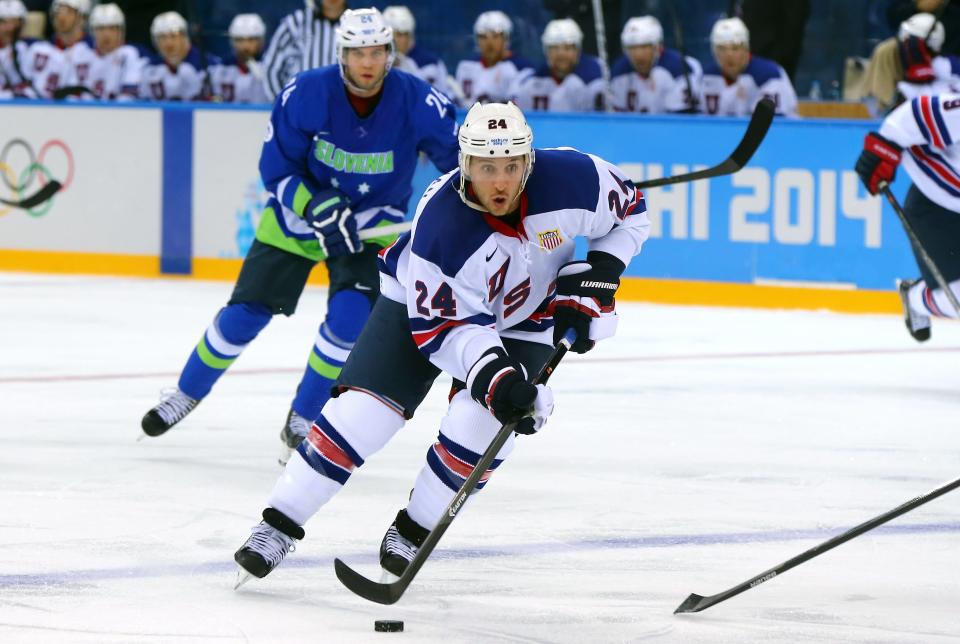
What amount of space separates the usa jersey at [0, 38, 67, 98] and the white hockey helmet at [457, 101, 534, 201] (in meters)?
8.01

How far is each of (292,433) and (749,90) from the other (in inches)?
184

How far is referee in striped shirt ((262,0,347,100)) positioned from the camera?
8.90 meters

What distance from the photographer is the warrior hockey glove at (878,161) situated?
5.87 metres

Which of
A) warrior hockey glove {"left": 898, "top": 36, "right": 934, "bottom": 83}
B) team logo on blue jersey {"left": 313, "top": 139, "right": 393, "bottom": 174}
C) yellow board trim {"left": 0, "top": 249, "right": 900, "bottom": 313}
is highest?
team logo on blue jersey {"left": 313, "top": 139, "right": 393, "bottom": 174}

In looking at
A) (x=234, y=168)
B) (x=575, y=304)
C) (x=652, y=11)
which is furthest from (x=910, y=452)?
(x=652, y=11)

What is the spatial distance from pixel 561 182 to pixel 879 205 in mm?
4844

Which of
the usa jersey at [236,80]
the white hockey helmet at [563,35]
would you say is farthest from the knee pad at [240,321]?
the usa jersey at [236,80]

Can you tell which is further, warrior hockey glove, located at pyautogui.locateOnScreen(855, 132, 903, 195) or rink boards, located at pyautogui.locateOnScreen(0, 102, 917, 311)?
rink boards, located at pyautogui.locateOnScreen(0, 102, 917, 311)

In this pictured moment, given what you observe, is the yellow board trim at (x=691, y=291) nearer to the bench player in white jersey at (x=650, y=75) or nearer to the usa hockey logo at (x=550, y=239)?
the bench player in white jersey at (x=650, y=75)

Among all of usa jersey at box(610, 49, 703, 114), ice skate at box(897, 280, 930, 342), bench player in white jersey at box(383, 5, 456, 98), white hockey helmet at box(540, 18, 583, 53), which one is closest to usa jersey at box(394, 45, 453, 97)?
bench player in white jersey at box(383, 5, 456, 98)

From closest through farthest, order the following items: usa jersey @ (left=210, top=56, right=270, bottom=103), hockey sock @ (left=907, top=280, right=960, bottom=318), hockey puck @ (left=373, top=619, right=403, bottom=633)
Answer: hockey puck @ (left=373, top=619, right=403, bottom=633), hockey sock @ (left=907, top=280, right=960, bottom=318), usa jersey @ (left=210, top=56, right=270, bottom=103)

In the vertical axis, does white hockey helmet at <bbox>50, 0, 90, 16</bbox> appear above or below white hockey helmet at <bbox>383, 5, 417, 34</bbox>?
below

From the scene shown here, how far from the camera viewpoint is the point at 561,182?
3.37 metres

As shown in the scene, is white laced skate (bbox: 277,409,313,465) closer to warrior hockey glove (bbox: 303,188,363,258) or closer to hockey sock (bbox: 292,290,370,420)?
hockey sock (bbox: 292,290,370,420)
